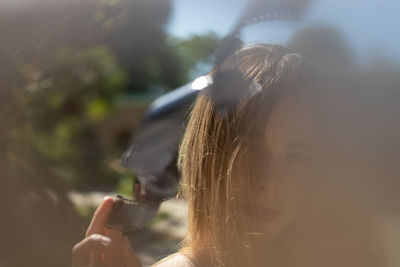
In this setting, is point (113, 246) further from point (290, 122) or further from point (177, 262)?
point (290, 122)

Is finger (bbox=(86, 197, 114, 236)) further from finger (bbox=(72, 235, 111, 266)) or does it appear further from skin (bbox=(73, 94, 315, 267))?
skin (bbox=(73, 94, 315, 267))

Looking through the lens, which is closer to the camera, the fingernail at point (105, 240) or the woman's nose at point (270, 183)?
the woman's nose at point (270, 183)

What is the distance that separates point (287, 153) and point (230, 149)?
108 mm

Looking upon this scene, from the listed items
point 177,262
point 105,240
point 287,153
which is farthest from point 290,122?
point 105,240

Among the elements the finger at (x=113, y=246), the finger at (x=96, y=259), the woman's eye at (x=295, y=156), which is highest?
the woman's eye at (x=295, y=156)

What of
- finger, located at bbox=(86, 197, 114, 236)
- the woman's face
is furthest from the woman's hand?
the woman's face

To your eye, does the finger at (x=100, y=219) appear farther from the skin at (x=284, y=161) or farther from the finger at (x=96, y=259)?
the skin at (x=284, y=161)

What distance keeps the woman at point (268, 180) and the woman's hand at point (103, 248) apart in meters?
0.14

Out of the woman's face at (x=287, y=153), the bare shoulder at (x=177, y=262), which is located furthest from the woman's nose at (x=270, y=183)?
the bare shoulder at (x=177, y=262)

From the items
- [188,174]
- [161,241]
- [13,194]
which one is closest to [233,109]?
[188,174]

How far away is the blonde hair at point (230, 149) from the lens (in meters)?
0.79

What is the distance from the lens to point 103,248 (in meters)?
0.90

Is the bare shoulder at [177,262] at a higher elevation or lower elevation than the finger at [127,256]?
lower

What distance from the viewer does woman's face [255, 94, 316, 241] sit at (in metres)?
0.78
